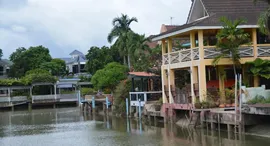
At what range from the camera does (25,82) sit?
6406cm

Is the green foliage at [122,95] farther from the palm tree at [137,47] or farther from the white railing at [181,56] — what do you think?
the white railing at [181,56]

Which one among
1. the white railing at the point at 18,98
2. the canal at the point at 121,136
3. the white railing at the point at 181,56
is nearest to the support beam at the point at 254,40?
the white railing at the point at 181,56

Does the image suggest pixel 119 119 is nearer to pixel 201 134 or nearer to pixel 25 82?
pixel 201 134

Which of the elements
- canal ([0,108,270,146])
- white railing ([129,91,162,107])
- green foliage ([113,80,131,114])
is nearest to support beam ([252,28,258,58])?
canal ([0,108,270,146])

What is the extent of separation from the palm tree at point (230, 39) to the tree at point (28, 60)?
5352 centimetres

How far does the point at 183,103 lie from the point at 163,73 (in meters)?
4.40

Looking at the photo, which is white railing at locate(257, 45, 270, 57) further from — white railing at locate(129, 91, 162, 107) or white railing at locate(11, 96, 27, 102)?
white railing at locate(11, 96, 27, 102)

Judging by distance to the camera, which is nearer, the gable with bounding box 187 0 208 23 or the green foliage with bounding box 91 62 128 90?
the gable with bounding box 187 0 208 23

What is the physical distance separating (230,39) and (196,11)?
7.77 meters

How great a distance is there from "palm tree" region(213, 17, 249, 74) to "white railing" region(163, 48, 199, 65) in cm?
181

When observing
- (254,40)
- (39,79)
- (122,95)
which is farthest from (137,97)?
(39,79)

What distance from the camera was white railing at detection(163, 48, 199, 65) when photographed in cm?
2888

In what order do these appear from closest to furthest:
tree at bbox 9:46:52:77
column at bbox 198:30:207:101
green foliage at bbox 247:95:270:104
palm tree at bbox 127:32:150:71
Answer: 1. green foliage at bbox 247:95:270:104
2. column at bbox 198:30:207:101
3. palm tree at bbox 127:32:150:71
4. tree at bbox 9:46:52:77

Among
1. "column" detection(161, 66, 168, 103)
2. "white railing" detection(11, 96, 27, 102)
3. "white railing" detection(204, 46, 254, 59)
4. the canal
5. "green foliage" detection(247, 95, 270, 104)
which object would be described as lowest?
the canal
